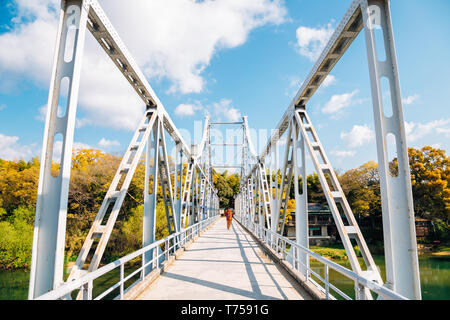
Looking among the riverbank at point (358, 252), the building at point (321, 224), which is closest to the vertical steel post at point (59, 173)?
→ the riverbank at point (358, 252)

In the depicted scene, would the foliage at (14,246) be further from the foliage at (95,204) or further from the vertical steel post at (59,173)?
the vertical steel post at (59,173)

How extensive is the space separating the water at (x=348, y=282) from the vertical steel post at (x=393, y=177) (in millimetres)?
17092

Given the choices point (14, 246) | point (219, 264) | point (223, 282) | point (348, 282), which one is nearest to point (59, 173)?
point (223, 282)

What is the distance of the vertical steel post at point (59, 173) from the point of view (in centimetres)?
313

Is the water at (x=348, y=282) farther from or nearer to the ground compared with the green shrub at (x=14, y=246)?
nearer to the ground

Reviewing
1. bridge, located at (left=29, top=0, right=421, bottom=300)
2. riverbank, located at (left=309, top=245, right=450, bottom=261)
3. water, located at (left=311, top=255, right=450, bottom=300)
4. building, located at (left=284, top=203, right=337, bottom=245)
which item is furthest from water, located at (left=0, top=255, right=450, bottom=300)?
bridge, located at (left=29, top=0, right=421, bottom=300)

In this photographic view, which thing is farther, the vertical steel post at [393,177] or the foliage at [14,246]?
the foliage at [14,246]

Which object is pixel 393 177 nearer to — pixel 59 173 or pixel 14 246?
pixel 59 173

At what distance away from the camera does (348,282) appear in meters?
19.8

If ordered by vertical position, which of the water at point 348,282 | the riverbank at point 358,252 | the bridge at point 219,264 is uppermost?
the bridge at point 219,264

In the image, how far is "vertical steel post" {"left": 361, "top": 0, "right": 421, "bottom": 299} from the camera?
292 cm

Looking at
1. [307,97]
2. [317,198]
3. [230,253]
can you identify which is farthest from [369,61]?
[317,198]

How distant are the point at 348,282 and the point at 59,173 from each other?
853 inches

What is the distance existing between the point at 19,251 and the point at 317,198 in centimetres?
3581
